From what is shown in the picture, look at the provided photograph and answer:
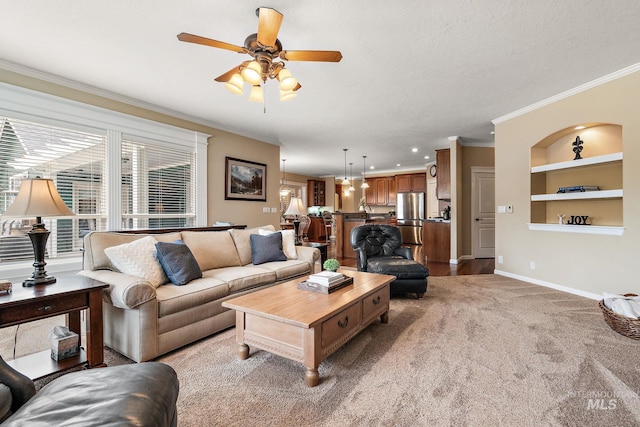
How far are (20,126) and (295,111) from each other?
307 centimetres

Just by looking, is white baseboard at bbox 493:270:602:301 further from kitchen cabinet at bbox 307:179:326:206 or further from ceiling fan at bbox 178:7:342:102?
kitchen cabinet at bbox 307:179:326:206

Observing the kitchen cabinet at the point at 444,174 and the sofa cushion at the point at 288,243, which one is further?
the kitchen cabinet at the point at 444,174

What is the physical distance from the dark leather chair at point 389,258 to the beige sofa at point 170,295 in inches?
41.6

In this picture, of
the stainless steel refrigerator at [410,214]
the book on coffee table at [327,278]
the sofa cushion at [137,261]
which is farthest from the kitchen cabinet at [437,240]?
the sofa cushion at [137,261]

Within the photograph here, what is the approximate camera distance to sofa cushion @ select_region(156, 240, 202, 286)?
246 cm

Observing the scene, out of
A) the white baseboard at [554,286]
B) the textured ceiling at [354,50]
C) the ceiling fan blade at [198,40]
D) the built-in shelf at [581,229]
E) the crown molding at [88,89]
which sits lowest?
the white baseboard at [554,286]

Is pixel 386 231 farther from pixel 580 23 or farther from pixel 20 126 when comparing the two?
pixel 20 126

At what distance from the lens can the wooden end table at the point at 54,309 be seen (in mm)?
1599

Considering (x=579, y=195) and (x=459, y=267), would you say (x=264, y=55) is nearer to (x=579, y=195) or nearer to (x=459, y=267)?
(x=579, y=195)

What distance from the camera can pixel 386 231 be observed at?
4176 mm

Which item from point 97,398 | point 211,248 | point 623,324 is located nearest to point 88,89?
point 211,248

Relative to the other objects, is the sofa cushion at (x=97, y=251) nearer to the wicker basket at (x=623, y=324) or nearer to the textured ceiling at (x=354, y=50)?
the textured ceiling at (x=354, y=50)

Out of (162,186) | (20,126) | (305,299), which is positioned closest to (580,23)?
(305,299)

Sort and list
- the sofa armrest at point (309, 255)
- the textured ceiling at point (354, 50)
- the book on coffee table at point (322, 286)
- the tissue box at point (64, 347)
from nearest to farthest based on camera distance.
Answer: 1. the tissue box at point (64, 347)
2. the textured ceiling at point (354, 50)
3. the book on coffee table at point (322, 286)
4. the sofa armrest at point (309, 255)
